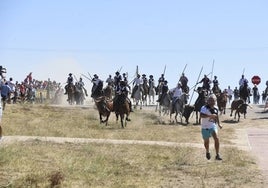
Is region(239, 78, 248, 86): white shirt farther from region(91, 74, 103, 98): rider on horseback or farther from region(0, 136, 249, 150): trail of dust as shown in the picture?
region(0, 136, 249, 150): trail of dust

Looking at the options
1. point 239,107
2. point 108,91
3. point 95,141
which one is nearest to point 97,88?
point 108,91

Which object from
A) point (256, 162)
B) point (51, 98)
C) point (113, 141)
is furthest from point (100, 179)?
point (51, 98)

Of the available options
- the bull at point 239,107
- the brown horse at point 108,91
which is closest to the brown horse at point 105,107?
the brown horse at point 108,91

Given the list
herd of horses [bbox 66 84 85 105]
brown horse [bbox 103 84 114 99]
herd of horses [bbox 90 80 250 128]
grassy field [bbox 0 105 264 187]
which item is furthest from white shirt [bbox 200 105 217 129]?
herd of horses [bbox 66 84 85 105]

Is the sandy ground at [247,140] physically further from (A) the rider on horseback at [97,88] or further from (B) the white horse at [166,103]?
(A) the rider on horseback at [97,88]

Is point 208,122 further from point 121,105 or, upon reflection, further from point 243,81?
point 243,81

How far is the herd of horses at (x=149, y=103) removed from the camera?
29781mm

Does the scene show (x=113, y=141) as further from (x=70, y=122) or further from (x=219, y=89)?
(x=219, y=89)

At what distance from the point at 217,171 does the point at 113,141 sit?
739 cm

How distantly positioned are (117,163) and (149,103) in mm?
32563

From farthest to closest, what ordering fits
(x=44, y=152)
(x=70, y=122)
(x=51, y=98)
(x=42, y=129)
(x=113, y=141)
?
(x=51, y=98)
(x=70, y=122)
(x=42, y=129)
(x=113, y=141)
(x=44, y=152)

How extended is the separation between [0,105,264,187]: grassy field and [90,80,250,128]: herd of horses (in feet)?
11.2

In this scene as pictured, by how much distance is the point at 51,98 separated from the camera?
55969 mm

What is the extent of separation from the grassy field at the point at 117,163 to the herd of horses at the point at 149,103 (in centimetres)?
341
